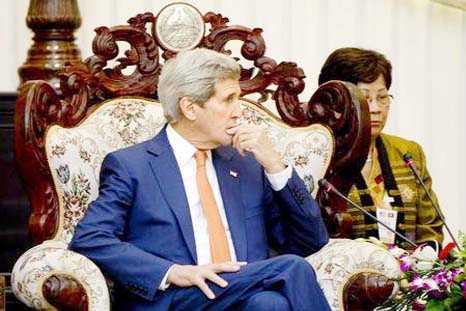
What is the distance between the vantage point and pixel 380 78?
477cm

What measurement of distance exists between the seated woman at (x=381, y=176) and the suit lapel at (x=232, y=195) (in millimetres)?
680

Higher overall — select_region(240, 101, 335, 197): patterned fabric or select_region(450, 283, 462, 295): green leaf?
select_region(240, 101, 335, 197): patterned fabric

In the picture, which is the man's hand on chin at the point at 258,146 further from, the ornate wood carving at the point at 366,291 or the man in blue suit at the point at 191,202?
the ornate wood carving at the point at 366,291

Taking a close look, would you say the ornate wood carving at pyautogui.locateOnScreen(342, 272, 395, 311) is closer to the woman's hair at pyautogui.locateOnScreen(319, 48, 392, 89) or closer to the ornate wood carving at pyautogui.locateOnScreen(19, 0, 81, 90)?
the woman's hair at pyautogui.locateOnScreen(319, 48, 392, 89)

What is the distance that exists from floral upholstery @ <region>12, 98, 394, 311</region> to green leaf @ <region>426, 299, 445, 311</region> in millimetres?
419

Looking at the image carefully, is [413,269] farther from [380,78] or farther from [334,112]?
[380,78]

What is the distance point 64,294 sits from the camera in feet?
12.2

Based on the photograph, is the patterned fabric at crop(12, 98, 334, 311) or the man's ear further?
the patterned fabric at crop(12, 98, 334, 311)

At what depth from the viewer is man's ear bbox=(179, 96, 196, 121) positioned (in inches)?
160

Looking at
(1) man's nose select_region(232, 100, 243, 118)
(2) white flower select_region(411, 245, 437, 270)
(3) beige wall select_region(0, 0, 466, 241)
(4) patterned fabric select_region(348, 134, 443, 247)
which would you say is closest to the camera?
(2) white flower select_region(411, 245, 437, 270)

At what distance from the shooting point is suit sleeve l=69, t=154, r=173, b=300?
383 cm

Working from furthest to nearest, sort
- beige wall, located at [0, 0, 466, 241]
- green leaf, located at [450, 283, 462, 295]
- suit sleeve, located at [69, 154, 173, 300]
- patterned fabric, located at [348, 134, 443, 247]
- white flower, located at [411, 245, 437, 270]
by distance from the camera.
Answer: beige wall, located at [0, 0, 466, 241] < patterned fabric, located at [348, 134, 443, 247] < suit sleeve, located at [69, 154, 173, 300] < white flower, located at [411, 245, 437, 270] < green leaf, located at [450, 283, 462, 295]

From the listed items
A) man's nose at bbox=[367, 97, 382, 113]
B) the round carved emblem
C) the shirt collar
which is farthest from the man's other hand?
man's nose at bbox=[367, 97, 382, 113]

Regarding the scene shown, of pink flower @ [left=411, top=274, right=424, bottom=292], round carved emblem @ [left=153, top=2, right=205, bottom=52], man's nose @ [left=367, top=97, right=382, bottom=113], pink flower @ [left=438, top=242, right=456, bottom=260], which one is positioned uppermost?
round carved emblem @ [left=153, top=2, right=205, bottom=52]
